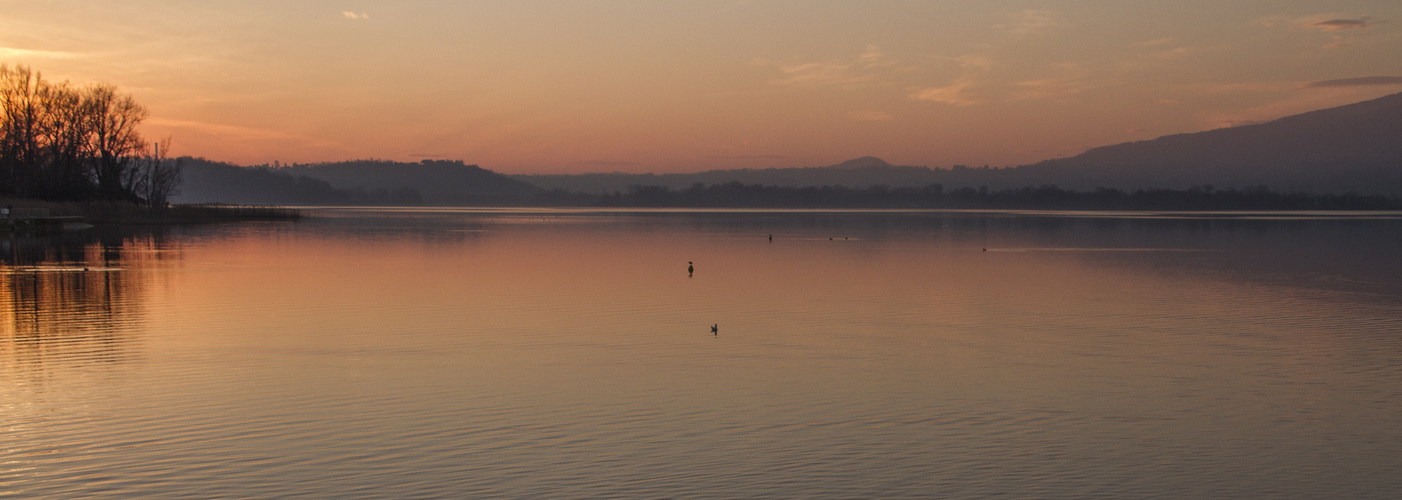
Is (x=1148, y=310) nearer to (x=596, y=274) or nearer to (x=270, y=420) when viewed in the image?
(x=596, y=274)

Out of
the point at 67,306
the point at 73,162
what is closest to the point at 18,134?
the point at 73,162

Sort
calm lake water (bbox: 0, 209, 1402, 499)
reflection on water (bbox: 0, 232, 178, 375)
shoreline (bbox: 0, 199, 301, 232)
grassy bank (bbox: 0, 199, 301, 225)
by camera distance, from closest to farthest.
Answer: calm lake water (bbox: 0, 209, 1402, 499) < reflection on water (bbox: 0, 232, 178, 375) < shoreline (bbox: 0, 199, 301, 232) < grassy bank (bbox: 0, 199, 301, 225)

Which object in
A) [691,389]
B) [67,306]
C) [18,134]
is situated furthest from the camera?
[18,134]

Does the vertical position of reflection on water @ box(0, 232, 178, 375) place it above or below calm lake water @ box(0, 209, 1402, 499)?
above

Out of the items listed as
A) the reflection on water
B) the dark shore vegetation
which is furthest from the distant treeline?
the reflection on water

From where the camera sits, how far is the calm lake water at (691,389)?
32.1 ft

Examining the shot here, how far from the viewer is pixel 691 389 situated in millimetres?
14086

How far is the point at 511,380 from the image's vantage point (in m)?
14.6

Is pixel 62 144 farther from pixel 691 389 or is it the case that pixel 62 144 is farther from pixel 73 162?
pixel 691 389

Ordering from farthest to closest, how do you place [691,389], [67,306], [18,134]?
[18,134] < [67,306] < [691,389]

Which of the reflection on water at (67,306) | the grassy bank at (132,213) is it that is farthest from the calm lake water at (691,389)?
the grassy bank at (132,213)

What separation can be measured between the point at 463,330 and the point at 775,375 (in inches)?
288

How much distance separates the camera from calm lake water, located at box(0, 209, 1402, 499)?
9797 millimetres

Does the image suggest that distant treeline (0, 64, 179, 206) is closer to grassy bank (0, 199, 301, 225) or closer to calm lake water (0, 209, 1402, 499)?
grassy bank (0, 199, 301, 225)
